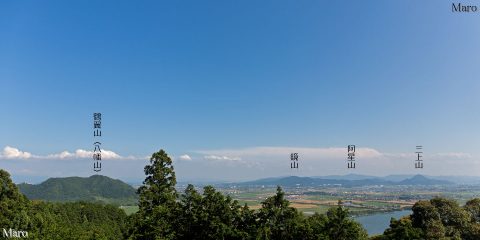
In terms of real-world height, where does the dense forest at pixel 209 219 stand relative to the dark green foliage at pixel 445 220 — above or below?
above

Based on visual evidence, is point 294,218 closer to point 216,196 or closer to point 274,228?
point 274,228

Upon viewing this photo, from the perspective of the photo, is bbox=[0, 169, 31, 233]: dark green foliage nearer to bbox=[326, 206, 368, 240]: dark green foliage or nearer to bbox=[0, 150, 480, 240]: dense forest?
bbox=[0, 150, 480, 240]: dense forest

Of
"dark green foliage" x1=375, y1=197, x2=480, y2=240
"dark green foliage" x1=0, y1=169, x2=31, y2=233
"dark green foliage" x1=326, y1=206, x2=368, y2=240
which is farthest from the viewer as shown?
"dark green foliage" x1=0, y1=169, x2=31, y2=233

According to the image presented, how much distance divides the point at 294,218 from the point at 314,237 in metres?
1.84

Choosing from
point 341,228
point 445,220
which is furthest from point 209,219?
point 445,220

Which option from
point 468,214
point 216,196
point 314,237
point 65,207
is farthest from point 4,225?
point 468,214

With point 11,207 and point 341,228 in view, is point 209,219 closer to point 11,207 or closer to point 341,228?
point 341,228

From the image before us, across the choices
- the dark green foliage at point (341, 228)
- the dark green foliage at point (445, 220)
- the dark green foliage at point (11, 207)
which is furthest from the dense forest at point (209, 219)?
the dark green foliage at point (11, 207)

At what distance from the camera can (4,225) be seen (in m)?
33.7

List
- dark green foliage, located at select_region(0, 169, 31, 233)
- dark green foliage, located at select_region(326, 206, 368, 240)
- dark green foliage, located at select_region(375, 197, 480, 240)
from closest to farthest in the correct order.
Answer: dark green foliage, located at select_region(326, 206, 368, 240) → dark green foliage, located at select_region(375, 197, 480, 240) → dark green foliage, located at select_region(0, 169, 31, 233)

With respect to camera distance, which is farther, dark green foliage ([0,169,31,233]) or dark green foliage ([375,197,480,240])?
dark green foliage ([0,169,31,233])

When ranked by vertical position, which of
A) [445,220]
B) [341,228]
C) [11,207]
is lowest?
[445,220]

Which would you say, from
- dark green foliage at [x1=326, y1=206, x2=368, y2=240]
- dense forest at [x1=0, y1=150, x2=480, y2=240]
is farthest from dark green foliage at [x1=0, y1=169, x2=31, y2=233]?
dark green foliage at [x1=326, y1=206, x2=368, y2=240]

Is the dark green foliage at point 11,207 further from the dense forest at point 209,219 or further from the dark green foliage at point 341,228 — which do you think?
the dark green foliage at point 341,228
